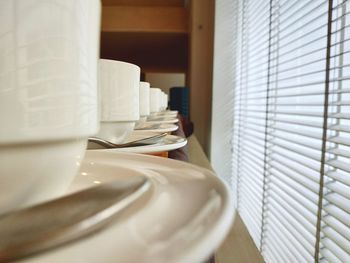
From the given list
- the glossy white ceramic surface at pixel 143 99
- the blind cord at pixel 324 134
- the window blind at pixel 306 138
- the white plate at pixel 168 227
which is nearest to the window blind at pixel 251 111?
the window blind at pixel 306 138

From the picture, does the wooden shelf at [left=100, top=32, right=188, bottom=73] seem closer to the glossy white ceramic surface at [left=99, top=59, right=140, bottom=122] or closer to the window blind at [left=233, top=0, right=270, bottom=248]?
the window blind at [left=233, top=0, right=270, bottom=248]

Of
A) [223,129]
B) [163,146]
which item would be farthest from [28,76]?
[223,129]

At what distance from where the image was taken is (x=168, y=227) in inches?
5.0

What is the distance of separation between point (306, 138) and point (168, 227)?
1091mm

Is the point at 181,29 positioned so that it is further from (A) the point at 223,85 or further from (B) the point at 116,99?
(B) the point at 116,99

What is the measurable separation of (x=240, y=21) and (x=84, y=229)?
2.40m

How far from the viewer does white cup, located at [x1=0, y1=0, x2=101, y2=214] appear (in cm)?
15

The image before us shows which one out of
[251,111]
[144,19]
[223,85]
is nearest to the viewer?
[251,111]

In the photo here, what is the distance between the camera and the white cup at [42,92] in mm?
147

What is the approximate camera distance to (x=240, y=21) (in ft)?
7.67

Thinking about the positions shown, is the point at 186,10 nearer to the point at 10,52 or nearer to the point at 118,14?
the point at 118,14

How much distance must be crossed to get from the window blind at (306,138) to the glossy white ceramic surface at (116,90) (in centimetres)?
53

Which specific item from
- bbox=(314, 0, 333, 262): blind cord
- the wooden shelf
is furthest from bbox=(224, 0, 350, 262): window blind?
the wooden shelf

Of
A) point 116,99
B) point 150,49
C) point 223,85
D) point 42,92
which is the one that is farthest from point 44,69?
point 150,49
